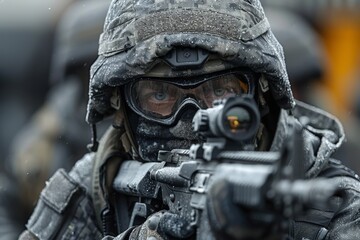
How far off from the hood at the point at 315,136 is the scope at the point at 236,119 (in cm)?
98

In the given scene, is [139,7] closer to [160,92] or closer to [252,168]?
[160,92]

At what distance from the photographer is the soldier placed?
19.1ft

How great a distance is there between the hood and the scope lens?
98 centimetres

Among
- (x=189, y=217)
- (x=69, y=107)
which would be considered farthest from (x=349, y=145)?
(x=189, y=217)

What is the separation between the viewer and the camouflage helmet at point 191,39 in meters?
5.87

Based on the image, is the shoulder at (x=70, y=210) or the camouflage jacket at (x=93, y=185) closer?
the camouflage jacket at (x=93, y=185)

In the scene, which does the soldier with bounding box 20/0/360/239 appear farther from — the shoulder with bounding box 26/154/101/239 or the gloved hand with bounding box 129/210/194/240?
the shoulder with bounding box 26/154/101/239

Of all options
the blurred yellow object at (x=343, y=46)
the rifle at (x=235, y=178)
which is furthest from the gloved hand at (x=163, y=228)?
the blurred yellow object at (x=343, y=46)

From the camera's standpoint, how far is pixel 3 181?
11.0 m

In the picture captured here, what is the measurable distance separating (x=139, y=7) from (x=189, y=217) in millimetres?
1513

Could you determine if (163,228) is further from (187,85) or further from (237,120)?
(187,85)

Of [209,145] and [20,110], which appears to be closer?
[209,145]

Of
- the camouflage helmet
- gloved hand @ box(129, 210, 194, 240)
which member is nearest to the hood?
the camouflage helmet

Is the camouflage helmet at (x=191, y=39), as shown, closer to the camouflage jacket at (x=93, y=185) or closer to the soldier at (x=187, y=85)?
the soldier at (x=187, y=85)
